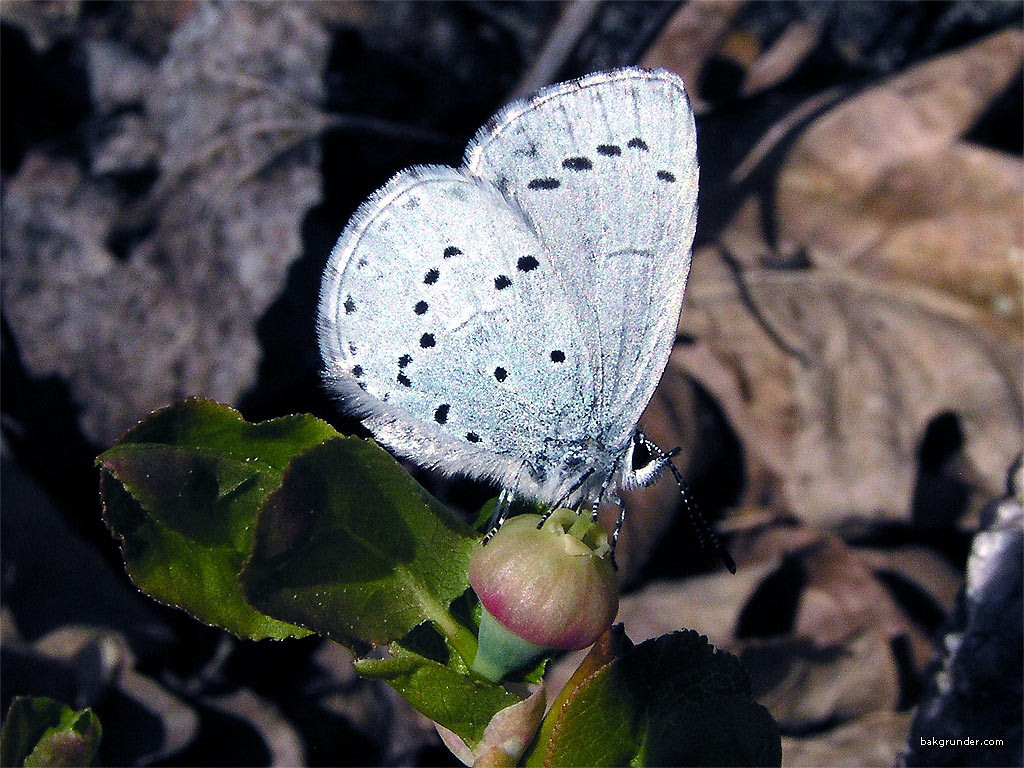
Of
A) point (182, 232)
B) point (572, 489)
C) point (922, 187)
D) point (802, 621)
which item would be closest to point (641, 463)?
point (572, 489)

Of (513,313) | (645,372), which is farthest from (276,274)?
(645,372)

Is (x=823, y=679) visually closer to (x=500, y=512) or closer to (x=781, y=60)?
(x=500, y=512)

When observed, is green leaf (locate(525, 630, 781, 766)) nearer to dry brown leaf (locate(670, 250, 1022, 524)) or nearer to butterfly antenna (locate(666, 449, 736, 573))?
butterfly antenna (locate(666, 449, 736, 573))

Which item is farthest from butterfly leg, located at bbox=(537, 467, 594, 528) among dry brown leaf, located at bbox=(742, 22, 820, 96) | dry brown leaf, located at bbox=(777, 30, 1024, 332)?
dry brown leaf, located at bbox=(742, 22, 820, 96)

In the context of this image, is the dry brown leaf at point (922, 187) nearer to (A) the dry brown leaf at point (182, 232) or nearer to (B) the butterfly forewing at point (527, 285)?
(A) the dry brown leaf at point (182, 232)

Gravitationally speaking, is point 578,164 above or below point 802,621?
above

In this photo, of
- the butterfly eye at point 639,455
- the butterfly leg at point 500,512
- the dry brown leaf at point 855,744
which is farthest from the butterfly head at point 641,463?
the dry brown leaf at point 855,744
